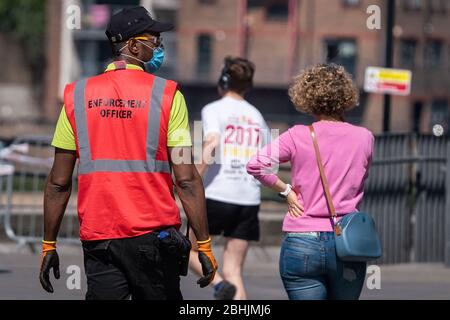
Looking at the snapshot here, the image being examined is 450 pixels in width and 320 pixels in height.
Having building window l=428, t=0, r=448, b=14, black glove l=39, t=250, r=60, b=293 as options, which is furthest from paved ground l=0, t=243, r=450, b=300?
building window l=428, t=0, r=448, b=14

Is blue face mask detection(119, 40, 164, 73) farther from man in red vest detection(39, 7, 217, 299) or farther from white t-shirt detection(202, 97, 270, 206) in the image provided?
white t-shirt detection(202, 97, 270, 206)

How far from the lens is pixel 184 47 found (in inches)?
2662

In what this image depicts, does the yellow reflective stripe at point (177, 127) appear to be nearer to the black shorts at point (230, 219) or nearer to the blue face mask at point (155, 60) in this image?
the blue face mask at point (155, 60)

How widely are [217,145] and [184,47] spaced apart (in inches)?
2310

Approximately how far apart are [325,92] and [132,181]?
1.29m

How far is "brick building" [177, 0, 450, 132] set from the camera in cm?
6631

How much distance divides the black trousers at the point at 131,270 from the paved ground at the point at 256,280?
3929 mm

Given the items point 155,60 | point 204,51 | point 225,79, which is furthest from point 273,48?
point 155,60

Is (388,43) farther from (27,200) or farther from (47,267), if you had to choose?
(47,267)

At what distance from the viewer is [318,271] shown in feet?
21.0

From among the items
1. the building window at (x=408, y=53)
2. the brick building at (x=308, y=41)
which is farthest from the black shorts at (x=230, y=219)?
the building window at (x=408, y=53)

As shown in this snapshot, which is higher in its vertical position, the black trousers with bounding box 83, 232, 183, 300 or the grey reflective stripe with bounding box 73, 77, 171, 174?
the grey reflective stripe with bounding box 73, 77, 171, 174

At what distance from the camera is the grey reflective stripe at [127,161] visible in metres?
5.88
